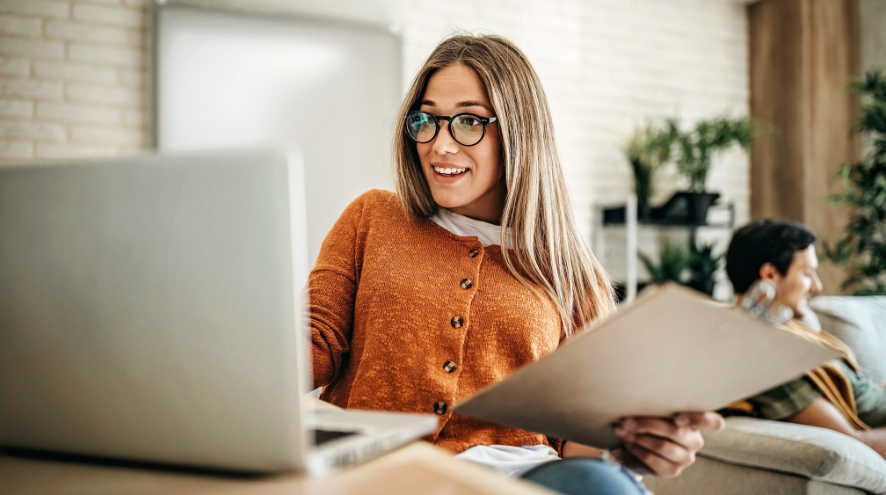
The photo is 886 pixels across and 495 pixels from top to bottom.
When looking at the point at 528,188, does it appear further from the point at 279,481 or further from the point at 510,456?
the point at 279,481

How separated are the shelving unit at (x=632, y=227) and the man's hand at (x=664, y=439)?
269 cm

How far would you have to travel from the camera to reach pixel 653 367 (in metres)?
0.61

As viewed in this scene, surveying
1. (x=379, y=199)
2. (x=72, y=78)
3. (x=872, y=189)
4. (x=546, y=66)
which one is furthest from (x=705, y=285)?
(x=72, y=78)

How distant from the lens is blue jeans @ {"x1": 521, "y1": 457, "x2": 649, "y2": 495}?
68 centimetres

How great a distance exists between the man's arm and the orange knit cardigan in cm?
90

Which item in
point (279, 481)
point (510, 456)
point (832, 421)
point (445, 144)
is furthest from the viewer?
point (832, 421)

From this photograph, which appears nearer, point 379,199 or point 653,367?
point 653,367

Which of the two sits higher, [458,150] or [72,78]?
[72,78]

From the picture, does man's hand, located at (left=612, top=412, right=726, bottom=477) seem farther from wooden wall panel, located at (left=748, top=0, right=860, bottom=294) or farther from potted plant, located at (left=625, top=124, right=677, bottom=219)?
wooden wall panel, located at (left=748, top=0, right=860, bottom=294)

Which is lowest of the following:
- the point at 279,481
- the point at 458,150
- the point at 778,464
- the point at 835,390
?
the point at 778,464

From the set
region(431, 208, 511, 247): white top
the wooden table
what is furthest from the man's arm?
the wooden table

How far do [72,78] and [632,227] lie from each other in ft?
9.45

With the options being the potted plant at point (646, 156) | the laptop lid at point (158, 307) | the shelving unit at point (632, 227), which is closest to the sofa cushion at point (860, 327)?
the shelving unit at point (632, 227)

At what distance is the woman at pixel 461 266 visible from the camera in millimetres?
1059
